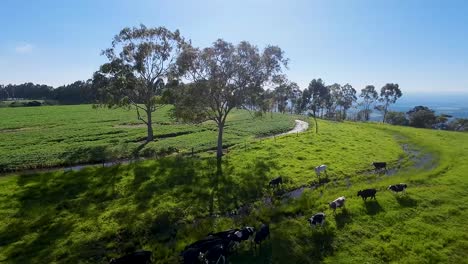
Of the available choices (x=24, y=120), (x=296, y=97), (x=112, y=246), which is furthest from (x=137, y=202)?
(x=296, y=97)

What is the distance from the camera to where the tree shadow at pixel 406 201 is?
26953mm

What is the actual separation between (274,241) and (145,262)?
8.46 metres

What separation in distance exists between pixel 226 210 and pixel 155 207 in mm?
6060

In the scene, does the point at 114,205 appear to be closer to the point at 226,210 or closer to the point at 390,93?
the point at 226,210

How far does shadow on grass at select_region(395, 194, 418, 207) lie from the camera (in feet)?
88.4

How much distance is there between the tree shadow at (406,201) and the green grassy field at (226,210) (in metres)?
0.09

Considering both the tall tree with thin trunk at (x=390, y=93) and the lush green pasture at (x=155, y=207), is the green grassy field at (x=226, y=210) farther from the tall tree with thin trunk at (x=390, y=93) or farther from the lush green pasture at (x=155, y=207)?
the tall tree with thin trunk at (x=390, y=93)

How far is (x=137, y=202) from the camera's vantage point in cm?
2744

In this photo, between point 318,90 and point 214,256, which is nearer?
point 214,256

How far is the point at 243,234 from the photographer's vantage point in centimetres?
2055

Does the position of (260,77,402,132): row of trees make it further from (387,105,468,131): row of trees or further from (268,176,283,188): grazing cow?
(268,176,283,188): grazing cow

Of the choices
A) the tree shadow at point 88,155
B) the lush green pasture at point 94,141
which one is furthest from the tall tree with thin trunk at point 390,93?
the tree shadow at point 88,155

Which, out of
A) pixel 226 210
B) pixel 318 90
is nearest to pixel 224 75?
pixel 226 210

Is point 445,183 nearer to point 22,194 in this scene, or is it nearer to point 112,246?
point 112,246
